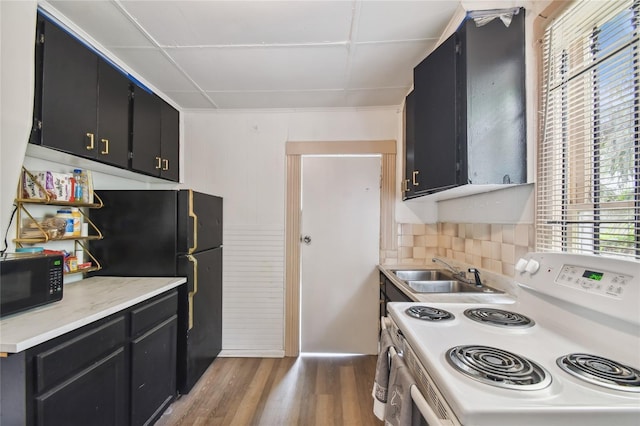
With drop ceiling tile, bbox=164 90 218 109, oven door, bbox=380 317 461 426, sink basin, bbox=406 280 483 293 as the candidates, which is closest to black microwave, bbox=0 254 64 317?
oven door, bbox=380 317 461 426

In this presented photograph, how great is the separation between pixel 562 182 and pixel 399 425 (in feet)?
3.96

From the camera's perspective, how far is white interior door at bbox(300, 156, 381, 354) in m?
2.68

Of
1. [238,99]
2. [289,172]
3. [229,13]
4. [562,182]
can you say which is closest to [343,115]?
[289,172]

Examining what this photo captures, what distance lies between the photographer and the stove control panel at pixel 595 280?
2.62 ft

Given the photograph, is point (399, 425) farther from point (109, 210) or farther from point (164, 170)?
point (164, 170)

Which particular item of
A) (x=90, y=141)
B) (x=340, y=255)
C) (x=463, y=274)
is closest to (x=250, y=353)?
(x=340, y=255)

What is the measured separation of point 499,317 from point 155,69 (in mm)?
2644

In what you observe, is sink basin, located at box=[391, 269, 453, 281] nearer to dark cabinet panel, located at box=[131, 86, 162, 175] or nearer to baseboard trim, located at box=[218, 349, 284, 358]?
baseboard trim, located at box=[218, 349, 284, 358]

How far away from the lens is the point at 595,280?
0.88 meters

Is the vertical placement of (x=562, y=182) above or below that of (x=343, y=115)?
below

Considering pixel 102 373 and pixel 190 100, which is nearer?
pixel 102 373

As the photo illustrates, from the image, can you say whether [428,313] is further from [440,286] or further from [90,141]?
[90,141]

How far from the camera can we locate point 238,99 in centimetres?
255

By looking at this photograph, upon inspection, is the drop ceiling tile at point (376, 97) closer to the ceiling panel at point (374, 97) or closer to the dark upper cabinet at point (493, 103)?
the ceiling panel at point (374, 97)
